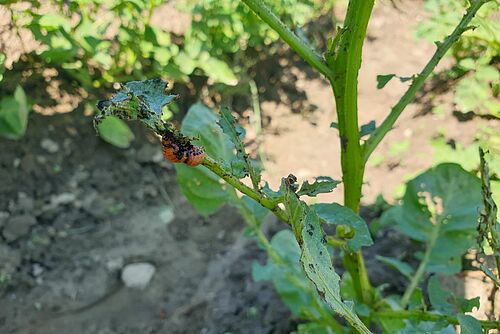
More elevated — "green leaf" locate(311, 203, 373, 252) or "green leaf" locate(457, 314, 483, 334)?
"green leaf" locate(311, 203, 373, 252)

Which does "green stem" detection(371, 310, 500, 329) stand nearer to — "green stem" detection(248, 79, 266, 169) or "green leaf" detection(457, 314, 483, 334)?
"green leaf" detection(457, 314, 483, 334)

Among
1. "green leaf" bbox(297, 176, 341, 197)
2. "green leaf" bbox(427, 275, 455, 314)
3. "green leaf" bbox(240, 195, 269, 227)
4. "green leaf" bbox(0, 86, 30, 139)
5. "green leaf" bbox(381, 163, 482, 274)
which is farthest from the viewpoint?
"green leaf" bbox(0, 86, 30, 139)

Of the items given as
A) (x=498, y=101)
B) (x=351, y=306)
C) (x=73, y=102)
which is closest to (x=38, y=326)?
(x=73, y=102)

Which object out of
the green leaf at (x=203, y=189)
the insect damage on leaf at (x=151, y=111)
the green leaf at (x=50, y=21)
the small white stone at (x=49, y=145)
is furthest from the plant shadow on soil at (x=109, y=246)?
the insect damage on leaf at (x=151, y=111)

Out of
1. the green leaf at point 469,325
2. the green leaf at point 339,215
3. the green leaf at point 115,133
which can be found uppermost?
the green leaf at point 115,133

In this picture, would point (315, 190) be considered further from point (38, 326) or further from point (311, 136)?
point (311, 136)

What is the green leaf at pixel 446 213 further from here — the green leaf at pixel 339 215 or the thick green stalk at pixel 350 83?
the green leaf at pixel 339 215

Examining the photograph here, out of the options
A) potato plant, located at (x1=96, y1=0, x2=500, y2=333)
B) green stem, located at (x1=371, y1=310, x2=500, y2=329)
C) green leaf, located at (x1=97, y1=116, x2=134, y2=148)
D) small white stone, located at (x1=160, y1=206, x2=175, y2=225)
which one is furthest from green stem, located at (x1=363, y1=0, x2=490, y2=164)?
green leaf, located at (x1=97, y1=116, x2=134, y2=148)

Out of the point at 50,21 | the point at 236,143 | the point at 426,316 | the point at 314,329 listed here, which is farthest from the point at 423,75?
the point at 50,21
